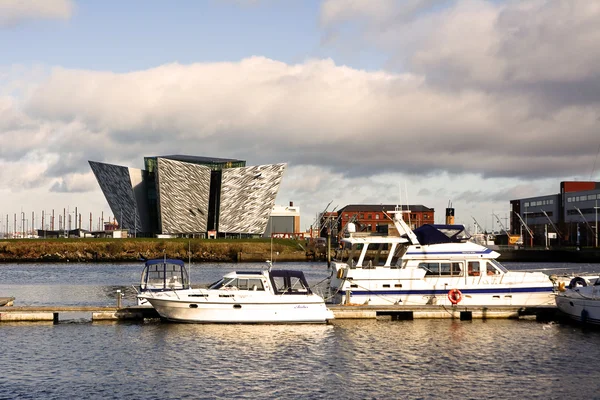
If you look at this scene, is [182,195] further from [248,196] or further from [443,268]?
[443,268]

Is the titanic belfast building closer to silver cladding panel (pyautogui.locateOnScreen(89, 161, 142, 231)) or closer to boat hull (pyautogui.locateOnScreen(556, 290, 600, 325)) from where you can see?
silver cladding panel (pyautogui.locateOnScreen(89, 161, 142, 231))

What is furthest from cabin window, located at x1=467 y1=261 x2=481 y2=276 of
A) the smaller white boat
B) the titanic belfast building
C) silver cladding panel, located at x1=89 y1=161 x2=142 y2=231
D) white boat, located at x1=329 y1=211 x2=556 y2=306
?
silver cladding panel, located at x1=89 y1=161 x2=142 y2=231

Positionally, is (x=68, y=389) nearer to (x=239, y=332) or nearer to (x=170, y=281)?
(x=239, y=332)

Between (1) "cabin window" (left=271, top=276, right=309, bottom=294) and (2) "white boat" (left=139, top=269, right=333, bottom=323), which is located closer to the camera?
(2) "white boat" (left=139, top=269, right=333, bottom=323)

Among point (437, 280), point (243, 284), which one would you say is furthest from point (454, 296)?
point (243, 284)

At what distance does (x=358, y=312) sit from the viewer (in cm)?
3884

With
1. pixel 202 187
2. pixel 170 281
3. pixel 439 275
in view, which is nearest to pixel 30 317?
pixel 170 281

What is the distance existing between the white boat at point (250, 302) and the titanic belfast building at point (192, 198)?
117 metres

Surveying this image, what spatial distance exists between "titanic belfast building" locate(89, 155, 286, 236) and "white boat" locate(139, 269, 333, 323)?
117039 millimetres

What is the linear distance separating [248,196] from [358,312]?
12485cm

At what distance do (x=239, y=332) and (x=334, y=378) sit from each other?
374 inches

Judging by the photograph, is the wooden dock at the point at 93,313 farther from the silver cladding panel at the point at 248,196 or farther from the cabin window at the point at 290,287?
the silver cladding panel at the point at 248,196

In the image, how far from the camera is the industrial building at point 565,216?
503ft

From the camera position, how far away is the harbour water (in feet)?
82.3
